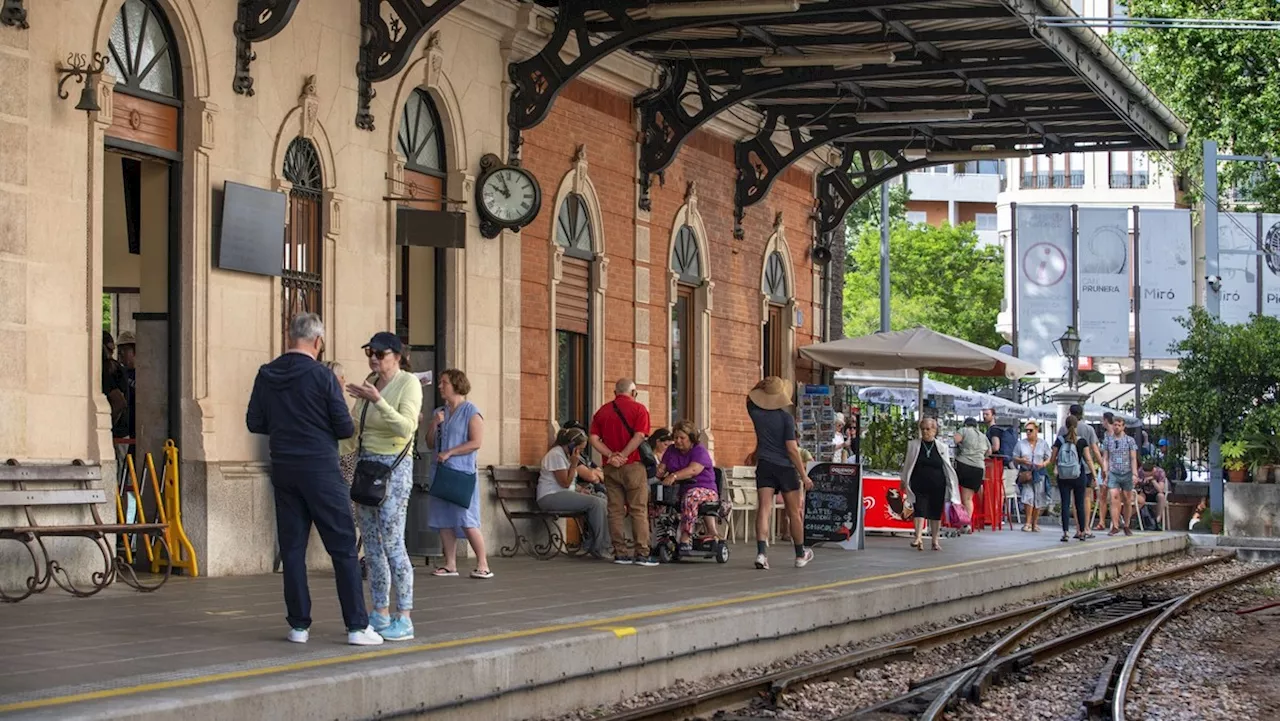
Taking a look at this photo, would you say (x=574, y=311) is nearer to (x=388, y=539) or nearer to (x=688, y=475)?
(x=688, y=475)

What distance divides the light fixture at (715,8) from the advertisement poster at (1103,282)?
27.3 metres

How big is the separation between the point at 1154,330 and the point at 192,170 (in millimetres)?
36422

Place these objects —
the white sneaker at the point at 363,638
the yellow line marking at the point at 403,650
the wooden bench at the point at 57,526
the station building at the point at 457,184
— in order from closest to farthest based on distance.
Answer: the yellow line marking at the point at 403,650, the white sneaker at the point at 363,638, the wooden bench at the point at 57,526, the station building at the point at 457,184

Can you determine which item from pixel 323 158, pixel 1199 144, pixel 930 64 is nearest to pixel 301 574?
pixel 323 158

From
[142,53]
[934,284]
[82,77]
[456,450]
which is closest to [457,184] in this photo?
[456,450]

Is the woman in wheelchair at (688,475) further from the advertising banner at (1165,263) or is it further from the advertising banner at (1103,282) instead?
the advertising banner at (1165,263)

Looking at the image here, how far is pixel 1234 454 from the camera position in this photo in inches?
1201

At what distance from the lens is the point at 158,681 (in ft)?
27.2

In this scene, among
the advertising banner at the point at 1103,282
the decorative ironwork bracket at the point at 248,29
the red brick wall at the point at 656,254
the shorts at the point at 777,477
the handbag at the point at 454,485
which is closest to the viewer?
the decorative ironwork bracket at the point at 248,29

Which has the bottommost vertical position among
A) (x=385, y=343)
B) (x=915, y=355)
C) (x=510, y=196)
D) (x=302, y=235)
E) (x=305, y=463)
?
(x=305, y=463)

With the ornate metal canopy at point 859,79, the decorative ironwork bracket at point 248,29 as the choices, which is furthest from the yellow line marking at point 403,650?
the ornate metal canopy at point 859,79

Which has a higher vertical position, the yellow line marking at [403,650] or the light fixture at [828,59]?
the light fixture at [828,59]

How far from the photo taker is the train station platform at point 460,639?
830 centimetres

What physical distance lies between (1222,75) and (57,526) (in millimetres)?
36813
